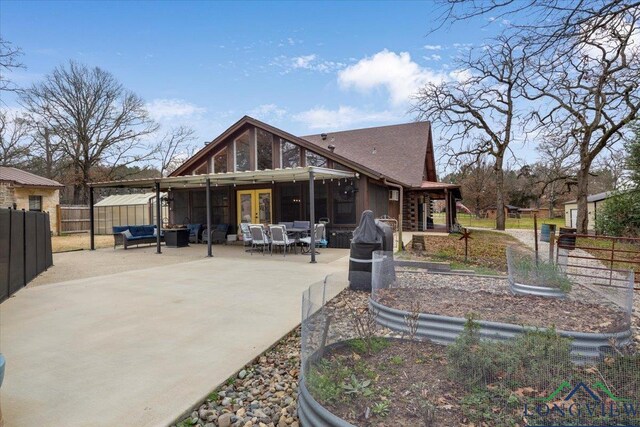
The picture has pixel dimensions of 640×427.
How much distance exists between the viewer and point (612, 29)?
3.34m

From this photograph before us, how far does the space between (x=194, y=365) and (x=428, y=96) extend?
20.9 meters

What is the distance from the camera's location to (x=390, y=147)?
2014cm

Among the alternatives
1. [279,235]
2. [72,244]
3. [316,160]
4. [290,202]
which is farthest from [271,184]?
[72,244]

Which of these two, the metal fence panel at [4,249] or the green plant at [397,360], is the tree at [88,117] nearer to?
the metal fence panel at [4,249]

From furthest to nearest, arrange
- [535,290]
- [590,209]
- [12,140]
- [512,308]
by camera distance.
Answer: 1. [12,140]
2. [590,209]
3. [535,290]
4. [512,308]

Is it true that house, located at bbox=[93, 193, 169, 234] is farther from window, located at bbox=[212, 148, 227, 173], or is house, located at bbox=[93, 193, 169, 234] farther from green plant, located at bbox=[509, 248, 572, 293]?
green plant, located at bbox=[509, 248, 572, 293]

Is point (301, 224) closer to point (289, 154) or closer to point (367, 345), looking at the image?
point (289, 154)

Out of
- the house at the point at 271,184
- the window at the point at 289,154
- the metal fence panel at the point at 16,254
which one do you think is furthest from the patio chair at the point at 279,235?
the metal fence panel at the point at 16,254

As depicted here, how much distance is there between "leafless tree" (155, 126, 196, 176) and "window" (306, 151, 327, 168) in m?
21.3

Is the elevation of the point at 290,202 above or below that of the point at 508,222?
above

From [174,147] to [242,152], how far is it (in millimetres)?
19925

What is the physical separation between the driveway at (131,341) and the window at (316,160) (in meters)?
6.06

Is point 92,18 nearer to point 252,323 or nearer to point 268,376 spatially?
point 252,323

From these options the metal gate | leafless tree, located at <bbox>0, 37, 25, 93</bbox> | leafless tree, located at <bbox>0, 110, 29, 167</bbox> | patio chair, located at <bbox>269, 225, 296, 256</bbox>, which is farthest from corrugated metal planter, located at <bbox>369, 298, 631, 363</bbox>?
leafless tree, located at <bbox>0, 110, 29, 167</bbox>
